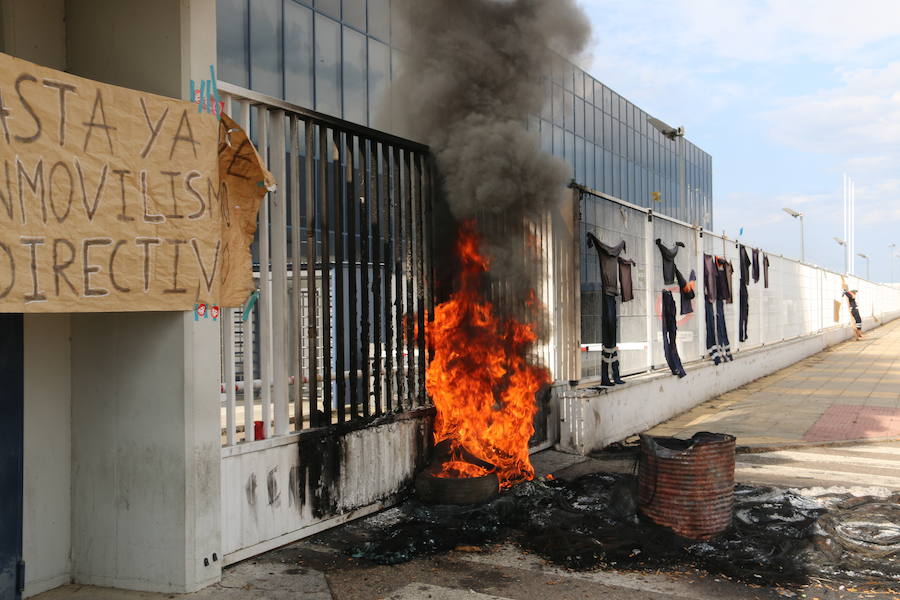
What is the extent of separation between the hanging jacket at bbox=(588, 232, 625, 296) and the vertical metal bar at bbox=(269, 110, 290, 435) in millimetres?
Answer: 5021

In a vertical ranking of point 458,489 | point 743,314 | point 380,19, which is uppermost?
point 380,19

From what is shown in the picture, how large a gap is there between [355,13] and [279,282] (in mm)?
19015

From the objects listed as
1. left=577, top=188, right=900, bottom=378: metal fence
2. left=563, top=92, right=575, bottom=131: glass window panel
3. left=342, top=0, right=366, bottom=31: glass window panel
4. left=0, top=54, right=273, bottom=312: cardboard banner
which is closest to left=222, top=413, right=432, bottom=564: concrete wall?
left=0, top=54, right=273, bottom=312: cardboard banner

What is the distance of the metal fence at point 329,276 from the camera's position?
17.8 ft

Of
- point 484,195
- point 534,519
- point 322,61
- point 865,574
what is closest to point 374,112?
point 322,61

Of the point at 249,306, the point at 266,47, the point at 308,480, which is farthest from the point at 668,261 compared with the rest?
the point at 266,47

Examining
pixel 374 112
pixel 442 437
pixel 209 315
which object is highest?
pixel 374 112

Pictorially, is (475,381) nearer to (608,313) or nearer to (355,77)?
(608,313)

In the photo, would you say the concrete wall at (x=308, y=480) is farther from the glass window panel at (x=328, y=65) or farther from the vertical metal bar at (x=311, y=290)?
the glass window panel at (x=328, y=65)

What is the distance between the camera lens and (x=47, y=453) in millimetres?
4688

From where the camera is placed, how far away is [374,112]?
23.0m

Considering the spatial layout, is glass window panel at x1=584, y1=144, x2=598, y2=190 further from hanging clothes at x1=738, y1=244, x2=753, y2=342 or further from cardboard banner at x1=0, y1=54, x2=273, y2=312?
cardboard banner at x1=0, y1=54, x2=273, y2=312

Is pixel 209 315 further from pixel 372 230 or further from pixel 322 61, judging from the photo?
pixel 322 61

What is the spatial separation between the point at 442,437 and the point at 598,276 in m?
3.71
